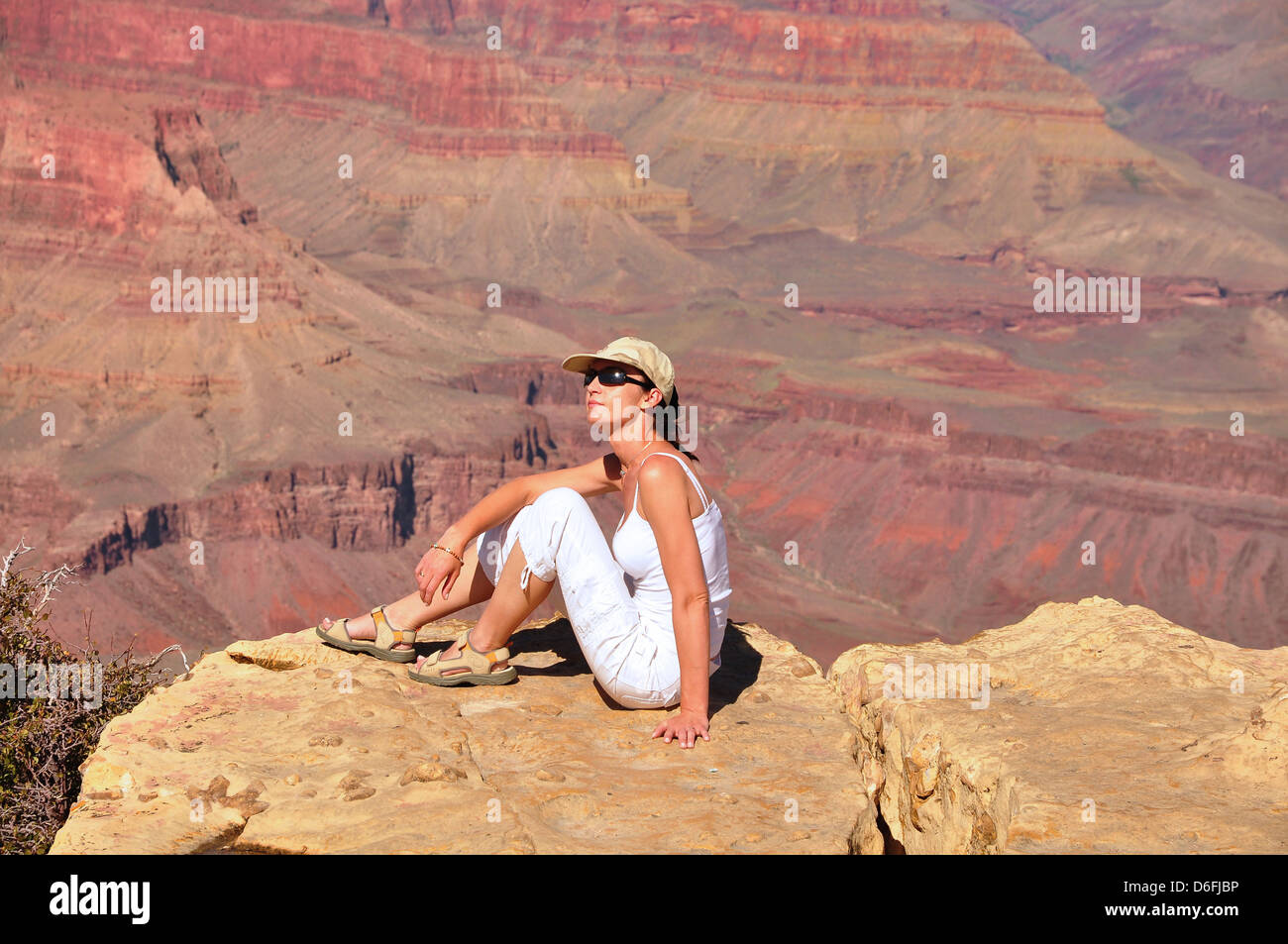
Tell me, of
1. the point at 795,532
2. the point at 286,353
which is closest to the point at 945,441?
the point at 795,532

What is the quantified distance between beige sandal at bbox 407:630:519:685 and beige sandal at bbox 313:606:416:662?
1.35 ft

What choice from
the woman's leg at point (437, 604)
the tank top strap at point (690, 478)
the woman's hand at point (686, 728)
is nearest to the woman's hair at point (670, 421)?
the tank top strap at point (690, 478)

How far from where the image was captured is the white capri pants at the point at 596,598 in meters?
10.7

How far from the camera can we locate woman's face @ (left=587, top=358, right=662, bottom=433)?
10.9 meters

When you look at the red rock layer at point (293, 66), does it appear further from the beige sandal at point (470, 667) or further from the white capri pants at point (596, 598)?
the white capri pants at point (596, 598)

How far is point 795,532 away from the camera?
84.6 metres

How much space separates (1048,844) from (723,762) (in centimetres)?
255

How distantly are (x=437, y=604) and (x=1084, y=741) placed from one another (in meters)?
4.88

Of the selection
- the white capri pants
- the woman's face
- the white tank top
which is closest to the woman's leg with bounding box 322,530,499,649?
the white capri pants

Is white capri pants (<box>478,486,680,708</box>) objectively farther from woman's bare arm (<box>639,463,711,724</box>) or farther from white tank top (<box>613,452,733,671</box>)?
woman's bare arm (<box>639,463,711,724</box>)

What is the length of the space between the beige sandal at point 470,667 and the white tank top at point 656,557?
4.15 ft

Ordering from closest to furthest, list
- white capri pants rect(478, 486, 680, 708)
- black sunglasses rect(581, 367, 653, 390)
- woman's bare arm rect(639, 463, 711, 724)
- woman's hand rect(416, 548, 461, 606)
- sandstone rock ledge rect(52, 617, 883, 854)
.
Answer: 1. sandstone rock ledge rect(52, 617, 883, 854)
2. woman's bare arm rect(639, 463, 711, 724)
3. white capri pants rect(478, 486, 680, 708)
4. black sunglasses rect(581, 367, 653, 390)
5. woman's hand rect(416, 548, 461, 606)

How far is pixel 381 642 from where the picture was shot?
476 inches
